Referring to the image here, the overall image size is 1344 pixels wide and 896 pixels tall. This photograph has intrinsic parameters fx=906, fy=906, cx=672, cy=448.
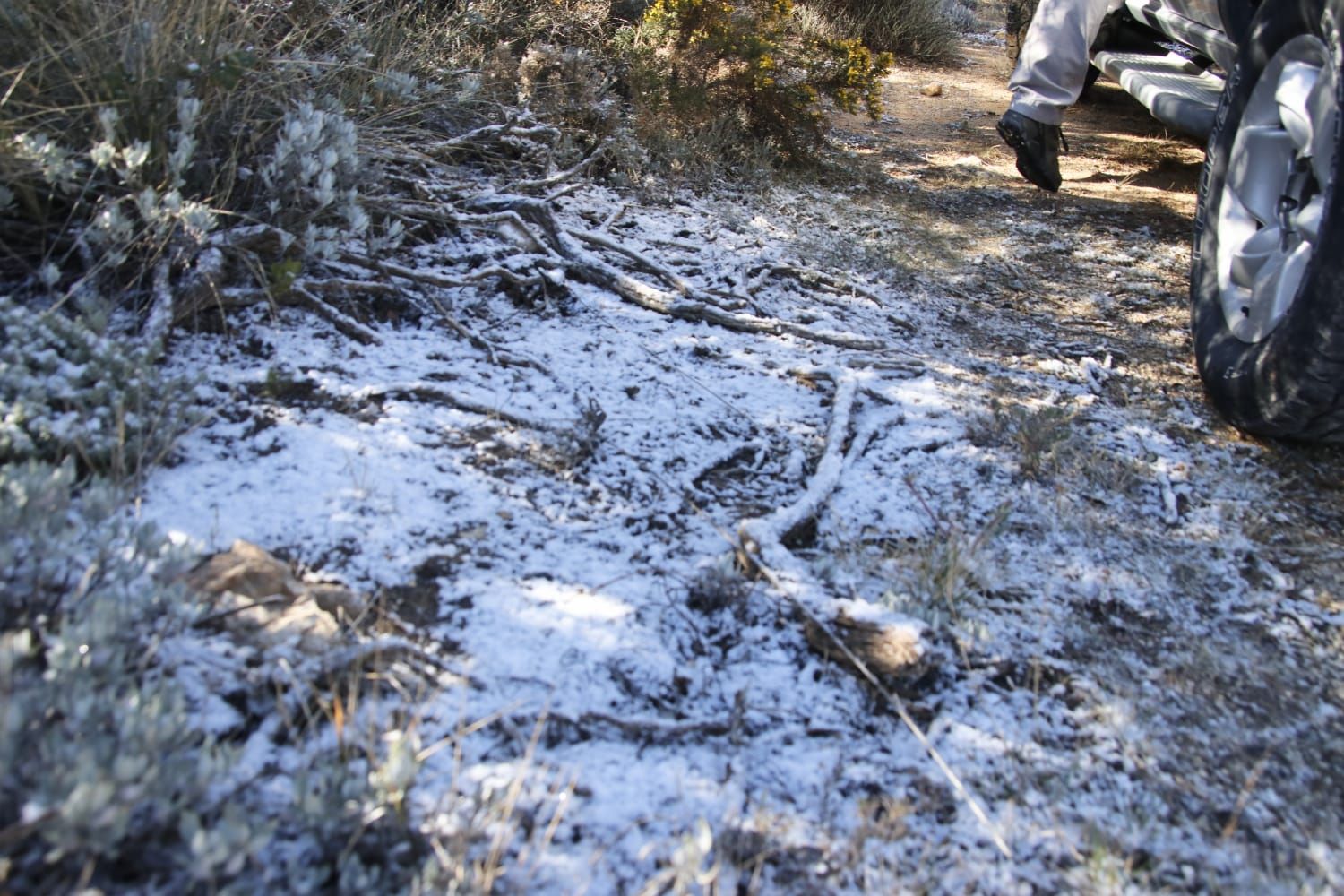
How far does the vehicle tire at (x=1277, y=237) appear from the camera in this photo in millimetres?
2139

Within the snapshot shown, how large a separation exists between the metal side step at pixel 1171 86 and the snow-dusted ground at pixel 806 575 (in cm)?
106

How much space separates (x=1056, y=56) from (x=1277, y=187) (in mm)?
1835

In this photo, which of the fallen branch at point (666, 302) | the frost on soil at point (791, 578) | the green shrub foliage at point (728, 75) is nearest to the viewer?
the frost on soil at point (791, 578)

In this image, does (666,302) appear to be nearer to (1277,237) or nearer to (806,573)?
(806,573)

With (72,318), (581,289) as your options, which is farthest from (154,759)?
(581,289)

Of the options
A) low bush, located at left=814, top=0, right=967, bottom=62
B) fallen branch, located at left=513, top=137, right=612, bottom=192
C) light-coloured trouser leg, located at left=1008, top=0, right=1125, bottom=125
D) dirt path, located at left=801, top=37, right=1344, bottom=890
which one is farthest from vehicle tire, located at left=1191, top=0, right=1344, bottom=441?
low bush, located at left=814, top=0, right=967, bottom=62

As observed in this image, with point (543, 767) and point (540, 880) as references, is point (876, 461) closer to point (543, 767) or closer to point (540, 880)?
point (543, 767)

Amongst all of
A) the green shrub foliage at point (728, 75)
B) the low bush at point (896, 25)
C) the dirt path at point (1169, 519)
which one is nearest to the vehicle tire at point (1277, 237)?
the dirt path at point (1169, 519)

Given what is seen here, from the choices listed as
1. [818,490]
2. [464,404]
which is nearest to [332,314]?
[464,404]

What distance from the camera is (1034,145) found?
4.35 meters

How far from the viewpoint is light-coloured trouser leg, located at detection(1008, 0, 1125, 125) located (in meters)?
4.16

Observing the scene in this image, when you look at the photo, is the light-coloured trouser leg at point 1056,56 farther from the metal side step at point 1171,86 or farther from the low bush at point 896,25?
the low bush at point 896,25

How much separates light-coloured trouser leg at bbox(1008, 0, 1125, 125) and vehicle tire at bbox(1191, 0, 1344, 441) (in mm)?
1397

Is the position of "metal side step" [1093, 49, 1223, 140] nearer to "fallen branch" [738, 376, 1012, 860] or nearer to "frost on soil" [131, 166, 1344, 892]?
"frost on soil" [131, 166, 1344, 892]
